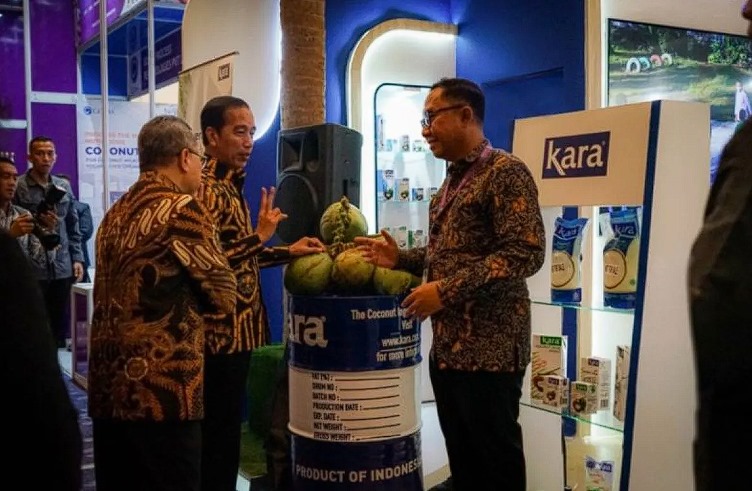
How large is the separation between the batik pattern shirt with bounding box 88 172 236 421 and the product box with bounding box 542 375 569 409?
129 cm

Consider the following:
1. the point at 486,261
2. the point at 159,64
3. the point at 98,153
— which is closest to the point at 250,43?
the point at 486,261

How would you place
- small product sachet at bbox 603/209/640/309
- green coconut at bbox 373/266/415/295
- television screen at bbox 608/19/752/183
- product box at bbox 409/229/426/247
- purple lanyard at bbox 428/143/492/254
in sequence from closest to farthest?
1. purple lanyard at bbox 428/143/492/254
2. small product sachet at bbox 603/209/640/309
3. green coconut at bbox 373/266/415/295
4. television screen at bbox 608/19/752/183
5. product box at bbox 409/229/426/247

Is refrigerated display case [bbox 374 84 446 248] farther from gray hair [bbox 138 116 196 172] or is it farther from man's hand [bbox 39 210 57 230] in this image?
gray hair [bbox 138 116 196 172]

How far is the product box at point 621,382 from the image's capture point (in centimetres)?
270

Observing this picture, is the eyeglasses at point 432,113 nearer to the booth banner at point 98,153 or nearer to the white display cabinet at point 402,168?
the white display cabinet at point 402,168

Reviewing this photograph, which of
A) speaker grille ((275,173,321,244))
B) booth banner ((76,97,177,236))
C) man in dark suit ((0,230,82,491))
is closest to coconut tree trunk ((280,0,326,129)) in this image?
speaker grille ((275,173,321,244))

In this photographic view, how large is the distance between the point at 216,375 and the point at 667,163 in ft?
5.46

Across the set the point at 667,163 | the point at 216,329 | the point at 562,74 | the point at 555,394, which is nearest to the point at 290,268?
the point at 216,329

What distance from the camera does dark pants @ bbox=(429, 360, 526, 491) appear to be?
2.51 m

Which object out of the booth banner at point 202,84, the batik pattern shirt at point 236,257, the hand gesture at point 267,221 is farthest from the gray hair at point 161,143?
the booth banner at point 202,84

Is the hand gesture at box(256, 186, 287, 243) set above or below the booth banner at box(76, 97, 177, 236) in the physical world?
below

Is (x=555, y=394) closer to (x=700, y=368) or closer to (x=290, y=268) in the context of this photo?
(x=290, y=268)

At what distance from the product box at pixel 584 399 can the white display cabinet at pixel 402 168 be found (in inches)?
91.9

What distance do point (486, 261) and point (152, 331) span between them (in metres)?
0.97
